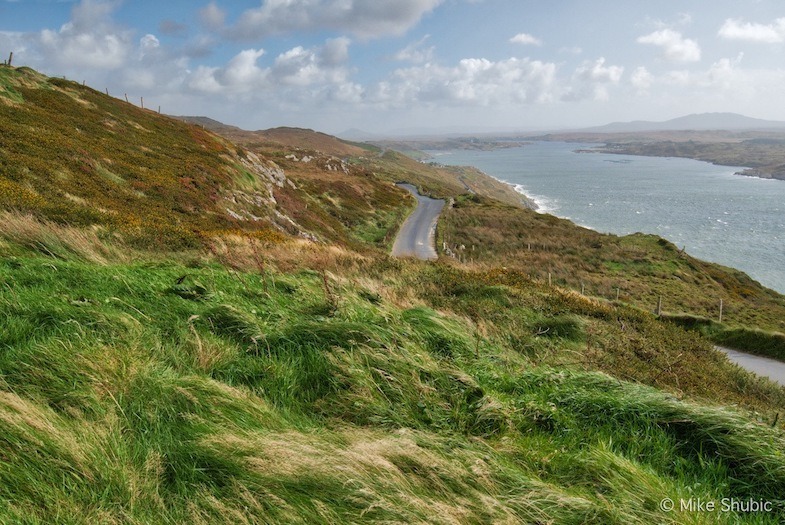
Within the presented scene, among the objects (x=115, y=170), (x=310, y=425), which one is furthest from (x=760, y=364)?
(x=115, y=170)

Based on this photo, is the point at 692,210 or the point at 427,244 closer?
the point at 427,244

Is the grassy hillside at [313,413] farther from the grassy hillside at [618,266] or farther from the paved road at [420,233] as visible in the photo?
the paved road at [420,233]

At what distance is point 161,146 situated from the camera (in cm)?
3469

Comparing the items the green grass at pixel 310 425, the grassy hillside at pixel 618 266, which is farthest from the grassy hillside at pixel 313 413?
the grassy hillside at pixel 618 266

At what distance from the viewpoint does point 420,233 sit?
51.8 m

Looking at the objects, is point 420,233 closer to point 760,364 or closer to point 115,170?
point 115,170

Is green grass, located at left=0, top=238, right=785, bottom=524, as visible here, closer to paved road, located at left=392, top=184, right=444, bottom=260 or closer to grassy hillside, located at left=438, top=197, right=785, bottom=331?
grassy hillside, located at left=438, top=197, right=785, bottom=331

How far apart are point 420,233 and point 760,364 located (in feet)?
126

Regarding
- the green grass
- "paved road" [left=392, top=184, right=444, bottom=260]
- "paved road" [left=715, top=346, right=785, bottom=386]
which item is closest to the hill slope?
the green grass

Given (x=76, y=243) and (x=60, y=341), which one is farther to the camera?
(x=76, y=243)

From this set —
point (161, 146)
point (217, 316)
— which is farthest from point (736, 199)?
point (217, 316)

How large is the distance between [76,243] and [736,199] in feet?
472

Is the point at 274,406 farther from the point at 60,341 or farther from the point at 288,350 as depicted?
the point at 60,341

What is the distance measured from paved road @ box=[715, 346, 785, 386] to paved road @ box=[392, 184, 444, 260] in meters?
18.8
